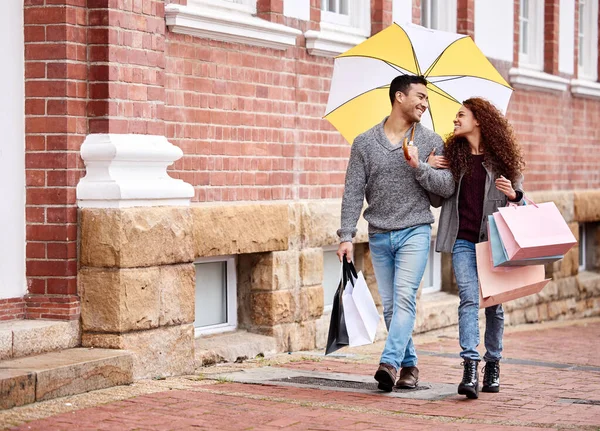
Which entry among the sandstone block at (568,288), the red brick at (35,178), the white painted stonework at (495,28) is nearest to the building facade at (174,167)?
the red brick at (35,178)

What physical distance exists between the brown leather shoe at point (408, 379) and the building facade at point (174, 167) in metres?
1.41

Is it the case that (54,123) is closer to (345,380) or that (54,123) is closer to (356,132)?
(356,132)

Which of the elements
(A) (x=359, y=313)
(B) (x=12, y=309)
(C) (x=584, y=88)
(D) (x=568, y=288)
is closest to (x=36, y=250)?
(B) (x=12, y=309)

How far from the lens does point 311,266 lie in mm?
9914

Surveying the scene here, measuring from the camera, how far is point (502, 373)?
8953 millimetres

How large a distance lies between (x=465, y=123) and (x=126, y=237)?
2.14m

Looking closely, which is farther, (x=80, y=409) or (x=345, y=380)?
(x=345, y=380)

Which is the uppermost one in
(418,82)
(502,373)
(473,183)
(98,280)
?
(418,82)

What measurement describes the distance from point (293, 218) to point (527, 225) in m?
2.62

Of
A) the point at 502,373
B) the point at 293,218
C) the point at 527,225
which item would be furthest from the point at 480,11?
the point at 527,225

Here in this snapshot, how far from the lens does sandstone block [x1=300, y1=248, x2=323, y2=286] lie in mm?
9836

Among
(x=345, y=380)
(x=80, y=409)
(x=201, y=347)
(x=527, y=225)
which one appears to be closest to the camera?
(x=80, y=409)

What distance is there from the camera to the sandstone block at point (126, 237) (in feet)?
25.1

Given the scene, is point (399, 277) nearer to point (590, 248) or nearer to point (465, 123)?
point (465, 123)
